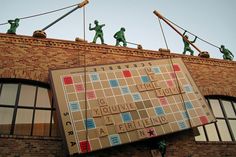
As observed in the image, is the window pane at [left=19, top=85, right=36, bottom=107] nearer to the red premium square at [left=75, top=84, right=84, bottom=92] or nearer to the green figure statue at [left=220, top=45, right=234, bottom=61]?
the red premium square at [left=75, top=84, right=84, bottom=92]

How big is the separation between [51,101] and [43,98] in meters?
0.27

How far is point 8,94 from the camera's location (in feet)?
24.7

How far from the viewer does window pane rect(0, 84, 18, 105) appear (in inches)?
291

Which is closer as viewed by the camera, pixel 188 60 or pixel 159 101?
pixel 159 101

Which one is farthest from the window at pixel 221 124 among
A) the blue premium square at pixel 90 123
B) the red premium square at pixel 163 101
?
the blue premium square at pixel 90 123

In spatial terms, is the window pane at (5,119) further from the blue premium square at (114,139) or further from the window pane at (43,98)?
the blue premium square at (114,139)

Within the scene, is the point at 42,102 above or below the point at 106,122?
above

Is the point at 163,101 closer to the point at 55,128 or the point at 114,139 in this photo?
the point at 114,139

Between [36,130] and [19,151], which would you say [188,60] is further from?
[19,151]

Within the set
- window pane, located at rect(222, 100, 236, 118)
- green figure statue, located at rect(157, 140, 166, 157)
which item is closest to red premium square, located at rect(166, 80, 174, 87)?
green figure statue, located at rect(157, 140, 166, 157)

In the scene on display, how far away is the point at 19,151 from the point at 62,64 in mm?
3188

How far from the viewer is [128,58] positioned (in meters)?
9.64

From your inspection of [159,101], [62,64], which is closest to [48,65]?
[62,64]

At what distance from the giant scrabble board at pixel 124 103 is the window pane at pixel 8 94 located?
4.35ft
